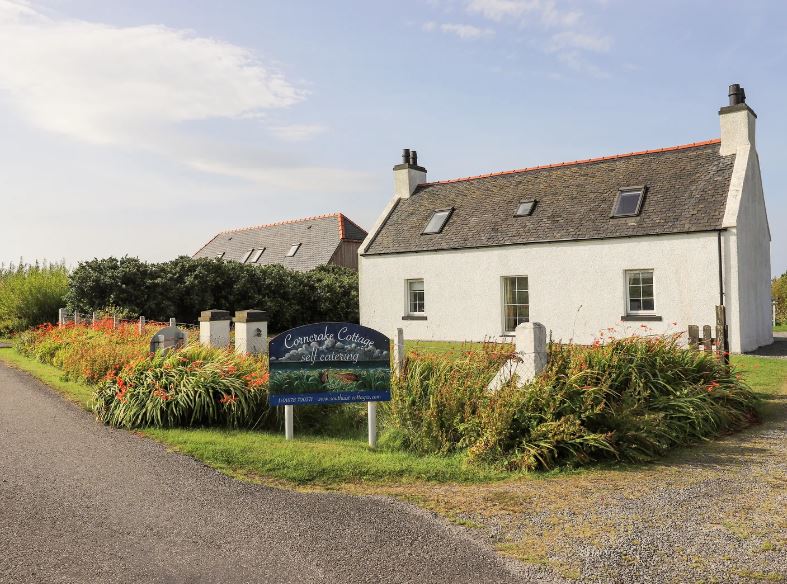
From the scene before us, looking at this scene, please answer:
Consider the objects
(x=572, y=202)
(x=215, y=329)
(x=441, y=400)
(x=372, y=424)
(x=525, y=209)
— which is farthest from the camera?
(x=525, y=209)

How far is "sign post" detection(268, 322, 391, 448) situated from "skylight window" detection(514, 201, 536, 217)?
13613mm

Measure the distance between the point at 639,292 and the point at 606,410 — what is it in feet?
37.7

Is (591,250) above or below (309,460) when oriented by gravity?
above

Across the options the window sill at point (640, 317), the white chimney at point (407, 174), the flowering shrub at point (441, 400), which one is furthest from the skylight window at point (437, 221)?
the flowering shrub at point (441, 400)

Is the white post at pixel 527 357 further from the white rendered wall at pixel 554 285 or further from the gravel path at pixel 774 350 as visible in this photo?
the gravel path at pixel 774 350

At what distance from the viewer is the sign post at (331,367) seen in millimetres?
8117

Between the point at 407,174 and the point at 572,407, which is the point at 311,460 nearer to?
the point at 572,407

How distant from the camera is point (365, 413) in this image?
9859mm

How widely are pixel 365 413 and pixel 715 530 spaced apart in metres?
5.65

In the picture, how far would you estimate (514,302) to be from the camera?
2042 centimetres

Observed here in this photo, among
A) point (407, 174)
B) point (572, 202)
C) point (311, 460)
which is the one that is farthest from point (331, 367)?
point (407, 174)

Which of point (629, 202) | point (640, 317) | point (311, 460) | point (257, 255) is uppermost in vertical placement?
point (257, 255)

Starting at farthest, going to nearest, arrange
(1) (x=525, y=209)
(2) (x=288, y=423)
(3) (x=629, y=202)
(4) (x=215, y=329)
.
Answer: (1) (x=525, y=209), (3) (x=629, y=202), (4) (x=215, y=329), (2) (x=288, y=423)

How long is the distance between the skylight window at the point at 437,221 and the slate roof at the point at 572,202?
0.20 m
